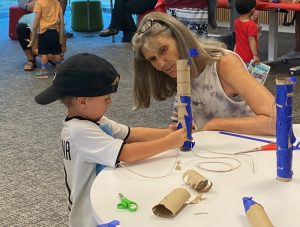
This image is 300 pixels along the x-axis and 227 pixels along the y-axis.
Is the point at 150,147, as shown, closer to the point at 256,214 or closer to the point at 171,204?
the point at 171,204

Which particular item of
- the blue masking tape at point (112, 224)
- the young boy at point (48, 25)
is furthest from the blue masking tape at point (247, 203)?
the young boy at point (48, 25)

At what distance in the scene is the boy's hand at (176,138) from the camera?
4.46ft

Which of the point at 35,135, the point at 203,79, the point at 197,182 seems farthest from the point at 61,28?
the point at 197,182

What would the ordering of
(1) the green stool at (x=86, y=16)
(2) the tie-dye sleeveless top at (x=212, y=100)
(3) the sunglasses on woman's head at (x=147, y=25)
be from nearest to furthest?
(3) the sunglasses on woman's head at (x=147, y=25), (2) the tie-dye sleeveless top at (x=212, y=100), (1) the green stool at (x=86, y=16)

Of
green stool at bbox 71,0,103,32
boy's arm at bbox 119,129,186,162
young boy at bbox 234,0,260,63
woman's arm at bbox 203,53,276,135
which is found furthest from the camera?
green stool at bbox 71,0,103,32

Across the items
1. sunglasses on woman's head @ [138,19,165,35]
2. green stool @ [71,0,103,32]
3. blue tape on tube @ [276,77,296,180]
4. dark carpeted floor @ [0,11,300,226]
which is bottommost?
dark carpeted floor @ [0,11,300,226]

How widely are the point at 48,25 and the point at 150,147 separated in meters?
3.77

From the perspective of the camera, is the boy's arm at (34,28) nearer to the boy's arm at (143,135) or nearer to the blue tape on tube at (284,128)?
the boy's arm at (143,135)

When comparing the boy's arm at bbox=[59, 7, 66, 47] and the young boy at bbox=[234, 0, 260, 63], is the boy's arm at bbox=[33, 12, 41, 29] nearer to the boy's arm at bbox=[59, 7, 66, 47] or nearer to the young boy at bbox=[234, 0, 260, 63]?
the boy's arm at bbox=[59, 7, 66, 47]

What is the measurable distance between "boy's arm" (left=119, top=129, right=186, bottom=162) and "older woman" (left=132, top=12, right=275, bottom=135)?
0.83 feet

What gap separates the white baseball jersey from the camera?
1.33 metres

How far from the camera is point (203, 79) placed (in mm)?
1835

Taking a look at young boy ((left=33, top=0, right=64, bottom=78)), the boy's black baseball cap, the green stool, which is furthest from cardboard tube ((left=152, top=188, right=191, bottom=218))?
the green stool

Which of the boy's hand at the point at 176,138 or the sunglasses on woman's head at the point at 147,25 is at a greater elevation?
the sunglasses on woman's head at the point at 147,25
